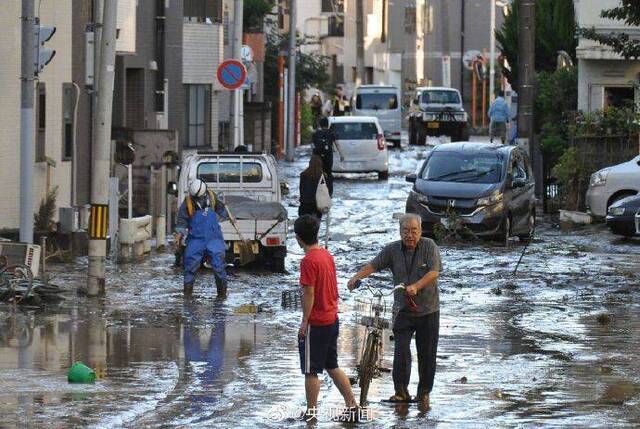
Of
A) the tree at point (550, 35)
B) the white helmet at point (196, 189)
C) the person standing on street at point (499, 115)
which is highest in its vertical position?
the tree at point (550, 35)

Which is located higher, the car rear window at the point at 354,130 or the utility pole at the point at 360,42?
the utility pole at the point at 360,42

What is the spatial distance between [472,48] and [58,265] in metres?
76.7

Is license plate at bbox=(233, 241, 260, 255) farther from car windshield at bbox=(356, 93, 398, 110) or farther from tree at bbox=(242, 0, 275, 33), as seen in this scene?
car windshield at bbox=(356, 93, 398, 110)

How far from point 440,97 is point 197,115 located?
19226 mm

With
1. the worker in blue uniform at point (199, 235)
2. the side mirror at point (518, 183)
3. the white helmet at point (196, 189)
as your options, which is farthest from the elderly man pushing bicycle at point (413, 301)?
the side mirror at point (518, 183)

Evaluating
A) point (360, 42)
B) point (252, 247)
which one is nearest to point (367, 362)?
point (252, 247)

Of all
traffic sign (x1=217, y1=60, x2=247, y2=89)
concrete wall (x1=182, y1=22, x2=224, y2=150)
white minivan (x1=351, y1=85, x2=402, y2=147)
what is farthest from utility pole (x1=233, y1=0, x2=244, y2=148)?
white minivan (x1=351, y1=85, x2=402, y2=147)

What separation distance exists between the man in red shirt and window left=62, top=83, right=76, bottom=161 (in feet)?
55.5

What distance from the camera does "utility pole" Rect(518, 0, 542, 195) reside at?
1375 inches

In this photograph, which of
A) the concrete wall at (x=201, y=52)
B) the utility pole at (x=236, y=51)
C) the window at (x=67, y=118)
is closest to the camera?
the window at (x=67, y=118)

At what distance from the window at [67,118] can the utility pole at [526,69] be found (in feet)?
34.4

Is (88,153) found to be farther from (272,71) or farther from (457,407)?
(272,71)

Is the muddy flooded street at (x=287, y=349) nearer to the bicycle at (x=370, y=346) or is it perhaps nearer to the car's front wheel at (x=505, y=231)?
the bicycle at (x=370, y=346)

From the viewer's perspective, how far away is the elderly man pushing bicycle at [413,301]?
1266cm
